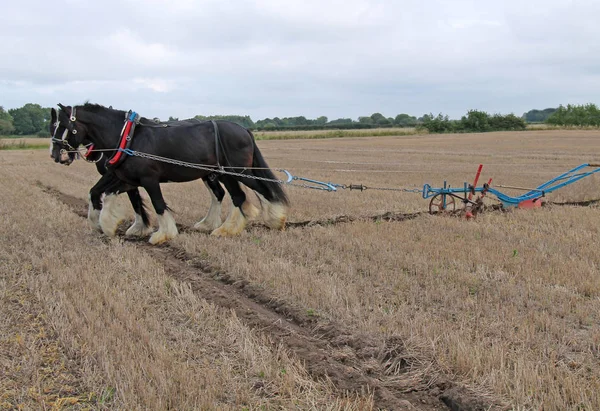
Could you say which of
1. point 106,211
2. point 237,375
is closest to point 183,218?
point 106,211

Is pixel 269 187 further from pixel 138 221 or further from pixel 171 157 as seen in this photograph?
pixel 138 221

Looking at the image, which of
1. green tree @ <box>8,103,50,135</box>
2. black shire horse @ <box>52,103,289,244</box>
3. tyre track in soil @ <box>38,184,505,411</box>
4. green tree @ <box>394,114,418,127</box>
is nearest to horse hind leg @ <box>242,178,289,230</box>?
black shire horse @ <box>52,103,289,244</box>

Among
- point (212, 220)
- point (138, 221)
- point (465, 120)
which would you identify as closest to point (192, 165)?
point (212, 220)

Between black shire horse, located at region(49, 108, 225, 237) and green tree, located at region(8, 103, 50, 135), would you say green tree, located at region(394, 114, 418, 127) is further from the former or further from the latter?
black shire horse, located at region(49, 108, 225, 237)

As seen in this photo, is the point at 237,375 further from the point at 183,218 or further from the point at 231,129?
the point at 183,218

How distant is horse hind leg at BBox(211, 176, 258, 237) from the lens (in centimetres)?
805

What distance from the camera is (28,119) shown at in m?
67.6

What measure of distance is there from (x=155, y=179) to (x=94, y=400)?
16.2 feet

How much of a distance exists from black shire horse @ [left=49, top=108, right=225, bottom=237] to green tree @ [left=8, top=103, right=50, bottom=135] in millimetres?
61684

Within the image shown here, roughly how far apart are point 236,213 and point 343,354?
4784 millimetres

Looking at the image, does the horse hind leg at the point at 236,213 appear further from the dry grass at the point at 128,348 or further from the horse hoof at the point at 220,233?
the dry grass at the point at 128,348

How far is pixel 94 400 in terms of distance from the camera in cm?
323

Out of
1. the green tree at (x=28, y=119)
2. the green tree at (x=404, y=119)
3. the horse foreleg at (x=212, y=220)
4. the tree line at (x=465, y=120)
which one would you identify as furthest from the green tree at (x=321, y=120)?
the horse foreleg at (x=212, y=220)

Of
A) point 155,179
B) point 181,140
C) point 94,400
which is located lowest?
point 94,400
